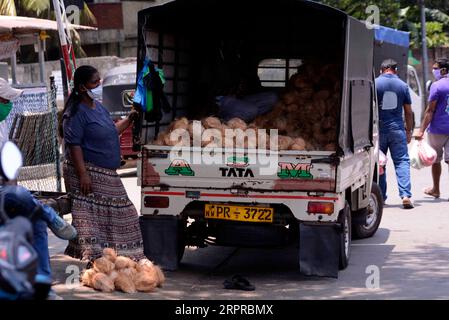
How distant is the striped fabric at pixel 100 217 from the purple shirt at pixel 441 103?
6.50m

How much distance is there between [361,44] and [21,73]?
2100cm

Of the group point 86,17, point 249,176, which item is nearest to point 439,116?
point 249,176

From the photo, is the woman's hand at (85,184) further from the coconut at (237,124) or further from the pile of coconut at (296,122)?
the coconut at (237,124)

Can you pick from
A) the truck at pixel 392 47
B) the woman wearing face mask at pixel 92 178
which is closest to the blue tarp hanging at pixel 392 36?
the truck at pixel 392 47

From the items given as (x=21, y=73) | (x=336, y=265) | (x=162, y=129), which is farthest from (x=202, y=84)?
(x=21, y=73)

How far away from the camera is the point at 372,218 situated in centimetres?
1095

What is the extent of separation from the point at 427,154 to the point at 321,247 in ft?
18.6

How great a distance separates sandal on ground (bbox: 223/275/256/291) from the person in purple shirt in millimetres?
5921

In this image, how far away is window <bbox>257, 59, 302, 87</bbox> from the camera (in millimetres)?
10656

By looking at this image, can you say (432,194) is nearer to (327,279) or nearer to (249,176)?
(327,279)

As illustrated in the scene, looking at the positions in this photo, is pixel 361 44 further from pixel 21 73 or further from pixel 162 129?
pixel 21 73

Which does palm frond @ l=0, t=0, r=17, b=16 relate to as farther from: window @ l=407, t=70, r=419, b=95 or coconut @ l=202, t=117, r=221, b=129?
coconut @ l=202, t=117, r=221, b=129

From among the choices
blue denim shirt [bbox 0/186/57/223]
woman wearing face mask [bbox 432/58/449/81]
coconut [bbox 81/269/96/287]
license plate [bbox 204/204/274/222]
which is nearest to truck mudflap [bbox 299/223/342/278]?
license plate [bbox 204/204/274/222]

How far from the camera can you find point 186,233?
9047mm
